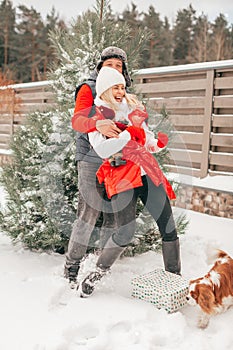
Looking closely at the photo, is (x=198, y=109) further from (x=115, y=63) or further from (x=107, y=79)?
(x=107, y=79)

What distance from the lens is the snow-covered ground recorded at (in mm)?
2080

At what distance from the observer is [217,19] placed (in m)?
20.1

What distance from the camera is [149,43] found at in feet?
64.8

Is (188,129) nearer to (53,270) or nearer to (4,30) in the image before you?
(53,270)

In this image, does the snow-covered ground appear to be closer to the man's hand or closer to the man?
the man

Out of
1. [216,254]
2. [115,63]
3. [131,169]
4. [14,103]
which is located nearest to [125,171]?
[131,169]

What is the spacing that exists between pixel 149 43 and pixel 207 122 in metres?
15.5

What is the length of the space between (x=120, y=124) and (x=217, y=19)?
19.8 metres

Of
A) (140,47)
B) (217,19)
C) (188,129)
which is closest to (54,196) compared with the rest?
(140,47)

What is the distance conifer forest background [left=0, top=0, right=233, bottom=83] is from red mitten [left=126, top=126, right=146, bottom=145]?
16.6m

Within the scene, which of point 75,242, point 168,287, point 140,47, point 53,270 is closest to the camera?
point 168,287

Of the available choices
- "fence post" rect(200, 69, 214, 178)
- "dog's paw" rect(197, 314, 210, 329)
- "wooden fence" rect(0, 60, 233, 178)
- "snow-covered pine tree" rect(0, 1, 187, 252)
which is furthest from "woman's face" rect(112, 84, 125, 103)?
"fence post" rect(200, 69, 214, 178)

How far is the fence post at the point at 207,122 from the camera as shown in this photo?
17.5 ft

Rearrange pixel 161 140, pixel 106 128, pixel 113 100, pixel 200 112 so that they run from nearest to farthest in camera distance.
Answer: pixel 106 128, pixel 113 100, pixel 161 140, pixel 200 112
